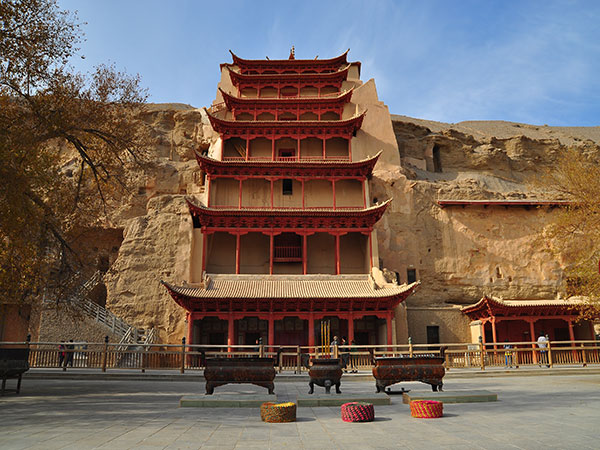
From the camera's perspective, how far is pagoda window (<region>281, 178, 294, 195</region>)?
30250 mm

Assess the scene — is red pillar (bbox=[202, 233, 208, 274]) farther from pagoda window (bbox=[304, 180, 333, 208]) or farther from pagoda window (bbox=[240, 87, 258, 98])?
pagoda window (bbox=[240, 87, 258, 98])

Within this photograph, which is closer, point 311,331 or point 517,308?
point 311,331

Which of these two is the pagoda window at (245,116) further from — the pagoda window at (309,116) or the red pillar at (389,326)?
the red pillar at (389,326)

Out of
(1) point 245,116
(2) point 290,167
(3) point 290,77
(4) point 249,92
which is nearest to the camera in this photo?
(2) point 290,167

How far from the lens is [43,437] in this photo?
565 centimetres

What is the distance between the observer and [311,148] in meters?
32.3

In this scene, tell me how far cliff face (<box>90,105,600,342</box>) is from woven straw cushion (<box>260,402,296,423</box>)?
2015 cm

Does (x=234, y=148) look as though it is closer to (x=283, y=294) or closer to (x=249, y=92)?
(x=249, y=92)

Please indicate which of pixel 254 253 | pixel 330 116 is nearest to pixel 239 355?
pixel 254 253

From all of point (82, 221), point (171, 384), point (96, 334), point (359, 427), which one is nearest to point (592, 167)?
point (359, 427)

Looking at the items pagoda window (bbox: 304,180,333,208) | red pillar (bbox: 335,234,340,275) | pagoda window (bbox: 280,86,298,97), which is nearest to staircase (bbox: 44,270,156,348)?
red pillar (bbox: 335,234,340,275)

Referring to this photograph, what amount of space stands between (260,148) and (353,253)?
968cm

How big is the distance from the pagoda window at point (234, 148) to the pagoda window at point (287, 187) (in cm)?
349

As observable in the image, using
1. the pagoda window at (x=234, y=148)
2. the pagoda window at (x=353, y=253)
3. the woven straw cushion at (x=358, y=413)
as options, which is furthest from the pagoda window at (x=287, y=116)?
the woven straw cushion at (x=358, y=413)
